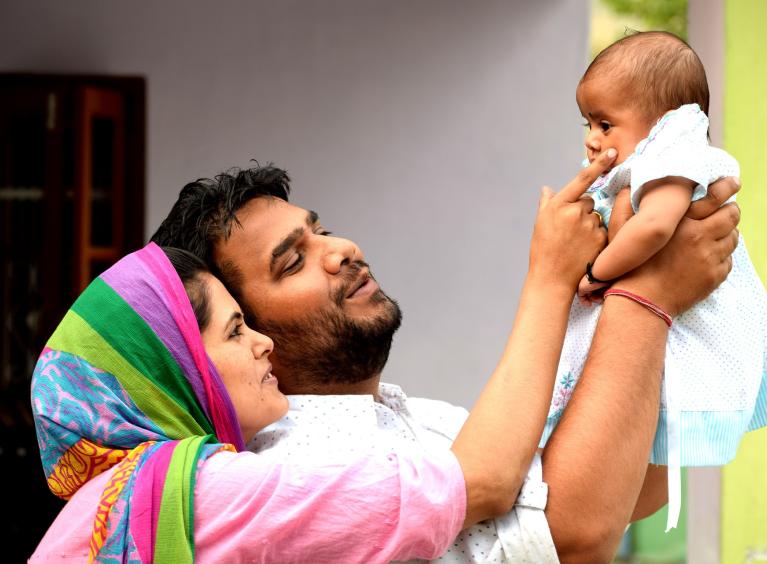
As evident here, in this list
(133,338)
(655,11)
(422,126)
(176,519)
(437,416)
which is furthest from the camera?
(655,11)

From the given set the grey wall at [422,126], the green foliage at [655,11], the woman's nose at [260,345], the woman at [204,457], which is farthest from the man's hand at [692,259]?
the green foliage at [655,11]

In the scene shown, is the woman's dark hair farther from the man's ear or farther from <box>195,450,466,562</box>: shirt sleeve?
the man's ear

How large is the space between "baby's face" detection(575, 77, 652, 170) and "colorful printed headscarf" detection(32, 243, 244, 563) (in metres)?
0.74

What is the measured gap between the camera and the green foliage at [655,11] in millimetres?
16500

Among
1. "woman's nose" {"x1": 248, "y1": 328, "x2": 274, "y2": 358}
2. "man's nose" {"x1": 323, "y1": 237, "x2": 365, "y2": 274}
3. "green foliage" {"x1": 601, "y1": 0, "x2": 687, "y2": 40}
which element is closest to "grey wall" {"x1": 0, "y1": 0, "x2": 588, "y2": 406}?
"man's nose" {"x1": 323, "y1": 237, "x2": 365, "y2": 274}

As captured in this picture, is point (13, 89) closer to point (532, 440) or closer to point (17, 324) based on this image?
point (17, 324)

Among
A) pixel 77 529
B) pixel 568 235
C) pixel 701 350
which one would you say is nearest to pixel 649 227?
pixel 568 235

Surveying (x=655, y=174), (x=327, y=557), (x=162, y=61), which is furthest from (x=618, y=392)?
(x=162, y=61)

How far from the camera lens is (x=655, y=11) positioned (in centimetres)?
1662

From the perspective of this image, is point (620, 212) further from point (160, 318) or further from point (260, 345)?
point (160, 318)

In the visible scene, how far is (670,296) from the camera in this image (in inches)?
66.5

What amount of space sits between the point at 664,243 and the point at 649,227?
0.04m

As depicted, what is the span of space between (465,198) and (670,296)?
319cm

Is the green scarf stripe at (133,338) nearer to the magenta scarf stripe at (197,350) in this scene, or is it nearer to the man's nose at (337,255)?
the magenta scarf stripe at (197,350)
